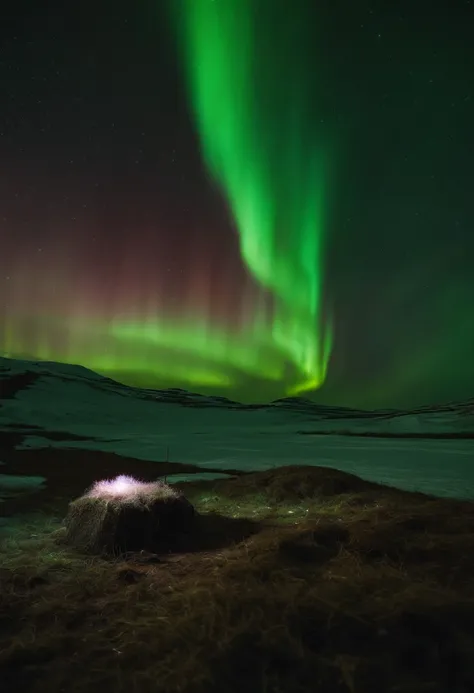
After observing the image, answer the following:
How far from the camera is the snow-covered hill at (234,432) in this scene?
3084 centimetres

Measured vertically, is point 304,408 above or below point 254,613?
above

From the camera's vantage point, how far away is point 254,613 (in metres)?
7.09

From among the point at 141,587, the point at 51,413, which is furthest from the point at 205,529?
the point at 51,413

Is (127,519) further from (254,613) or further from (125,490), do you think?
(254,613)

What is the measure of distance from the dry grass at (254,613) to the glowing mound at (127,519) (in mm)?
475

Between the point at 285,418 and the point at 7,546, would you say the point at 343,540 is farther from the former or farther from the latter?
the point at 285,418

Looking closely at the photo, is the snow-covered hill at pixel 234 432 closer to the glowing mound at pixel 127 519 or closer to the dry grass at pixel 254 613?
the dry grass at pixel 254 613

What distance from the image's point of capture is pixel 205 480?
2200 cm

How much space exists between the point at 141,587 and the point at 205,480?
1379 centimetres

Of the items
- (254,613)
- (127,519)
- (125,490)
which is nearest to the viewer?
(254,613)

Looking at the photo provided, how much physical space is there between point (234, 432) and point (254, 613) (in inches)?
2519

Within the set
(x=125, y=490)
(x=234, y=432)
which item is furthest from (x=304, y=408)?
(x=125, y=490)

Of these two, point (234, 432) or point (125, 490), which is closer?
point (125, 490)

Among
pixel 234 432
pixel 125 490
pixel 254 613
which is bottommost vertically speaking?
pixel 254 613
